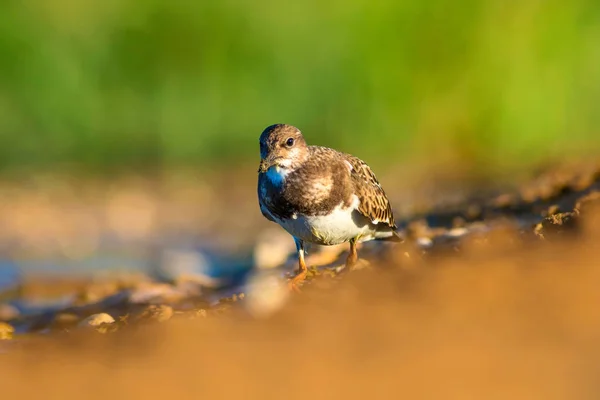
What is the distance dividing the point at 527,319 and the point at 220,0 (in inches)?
483

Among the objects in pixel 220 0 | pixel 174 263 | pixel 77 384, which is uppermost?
pixel 220 0

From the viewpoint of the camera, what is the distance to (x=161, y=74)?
53.4 feet

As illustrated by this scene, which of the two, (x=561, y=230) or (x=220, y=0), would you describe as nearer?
(x=561, y=230)

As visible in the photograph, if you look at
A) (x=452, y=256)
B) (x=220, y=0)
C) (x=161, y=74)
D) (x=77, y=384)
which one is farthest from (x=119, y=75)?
(x=77, y=384)

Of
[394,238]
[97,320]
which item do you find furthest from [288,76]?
[97,320]

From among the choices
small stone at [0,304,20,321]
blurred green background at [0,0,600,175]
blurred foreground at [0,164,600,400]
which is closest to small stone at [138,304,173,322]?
blurred foreground at [0,164,600,400]

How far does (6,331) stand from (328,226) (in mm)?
2421

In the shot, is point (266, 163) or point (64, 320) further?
point (64, 320)

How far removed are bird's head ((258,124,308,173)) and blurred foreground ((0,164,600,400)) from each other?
99 centimetres

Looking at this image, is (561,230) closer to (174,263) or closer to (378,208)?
(378,208)

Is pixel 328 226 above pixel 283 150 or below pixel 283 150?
below

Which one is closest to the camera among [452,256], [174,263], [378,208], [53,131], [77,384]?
[77,384]

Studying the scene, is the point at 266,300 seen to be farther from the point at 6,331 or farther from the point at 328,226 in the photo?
the point at 6,331

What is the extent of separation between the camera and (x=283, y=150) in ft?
23.8
